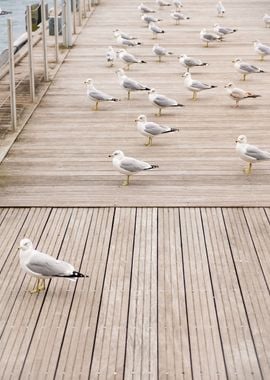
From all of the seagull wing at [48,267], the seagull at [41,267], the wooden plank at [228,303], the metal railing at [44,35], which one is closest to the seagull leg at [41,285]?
the seagull at [41,267]

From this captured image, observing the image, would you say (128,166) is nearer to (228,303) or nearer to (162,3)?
(228,303)

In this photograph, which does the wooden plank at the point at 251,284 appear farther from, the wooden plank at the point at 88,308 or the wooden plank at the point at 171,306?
the wooden plank at the point at 88,308

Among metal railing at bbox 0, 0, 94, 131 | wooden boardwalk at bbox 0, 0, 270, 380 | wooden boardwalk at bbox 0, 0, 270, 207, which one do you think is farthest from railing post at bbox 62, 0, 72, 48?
wooden boardwalk at bbox 0, 0, 270, 380

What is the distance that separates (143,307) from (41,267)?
0.74m

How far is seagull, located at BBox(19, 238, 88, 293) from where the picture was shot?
4.94 meters

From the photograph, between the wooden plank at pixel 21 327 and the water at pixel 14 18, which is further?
the water at pixel 14 18

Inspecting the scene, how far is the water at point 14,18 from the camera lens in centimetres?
2240

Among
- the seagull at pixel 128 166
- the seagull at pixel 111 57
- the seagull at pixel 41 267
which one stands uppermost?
the seagull at pixel 41 267

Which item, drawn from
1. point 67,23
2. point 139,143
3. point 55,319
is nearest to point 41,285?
point 55,319

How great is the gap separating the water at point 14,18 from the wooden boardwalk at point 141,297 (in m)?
15.1

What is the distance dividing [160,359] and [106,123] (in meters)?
5.54

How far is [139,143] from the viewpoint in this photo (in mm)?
8555

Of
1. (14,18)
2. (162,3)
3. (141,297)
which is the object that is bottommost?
(14,18)

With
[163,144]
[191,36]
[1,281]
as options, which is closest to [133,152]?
[163,144]
